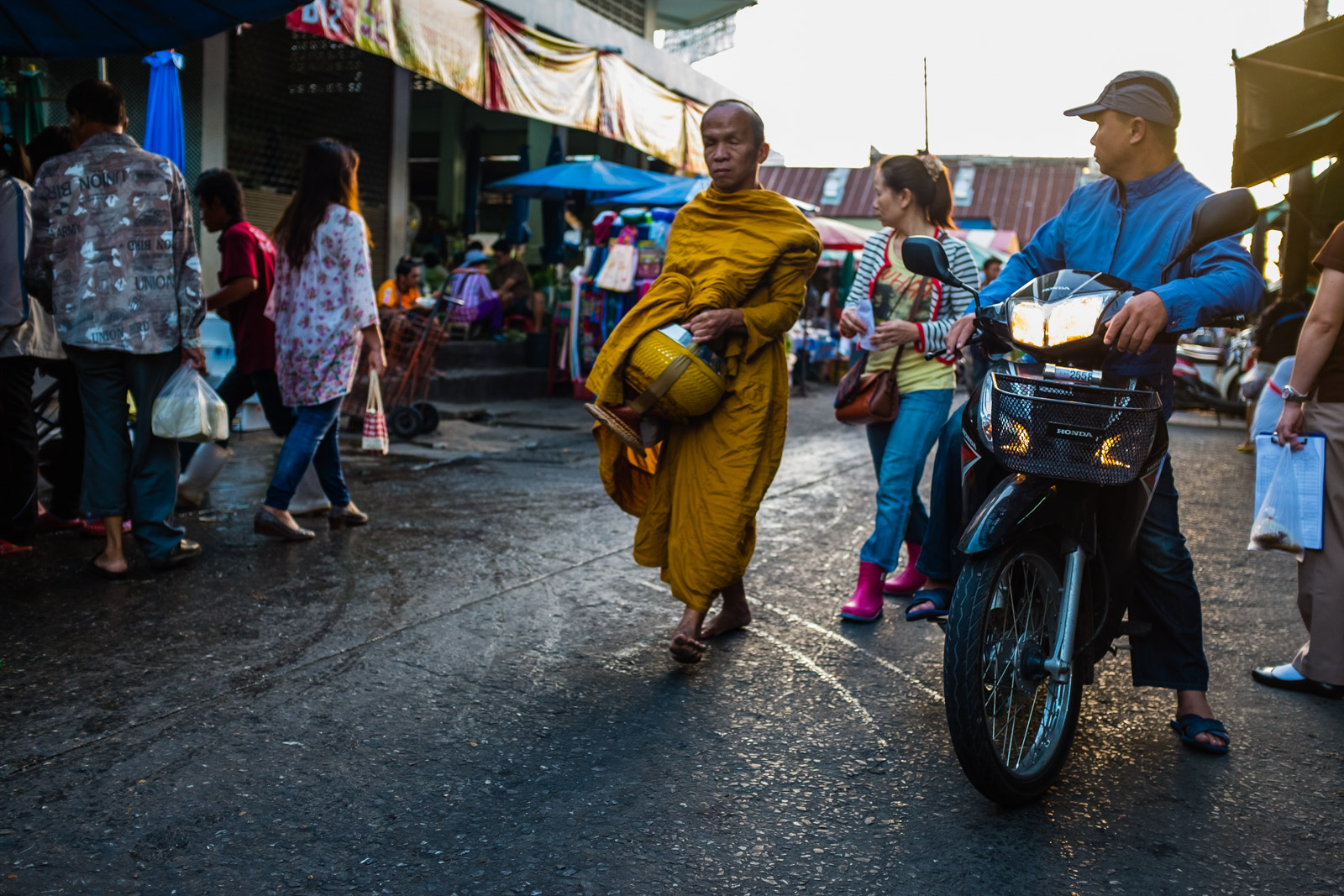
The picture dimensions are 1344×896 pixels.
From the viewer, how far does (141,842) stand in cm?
241

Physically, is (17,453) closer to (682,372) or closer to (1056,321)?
(682,372)

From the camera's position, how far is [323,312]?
534 cm

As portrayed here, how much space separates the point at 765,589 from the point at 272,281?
2.98m

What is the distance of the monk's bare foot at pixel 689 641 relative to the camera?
3.69m

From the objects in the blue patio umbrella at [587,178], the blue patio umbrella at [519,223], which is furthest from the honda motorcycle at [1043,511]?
the blue patio umbrella at [519,223]

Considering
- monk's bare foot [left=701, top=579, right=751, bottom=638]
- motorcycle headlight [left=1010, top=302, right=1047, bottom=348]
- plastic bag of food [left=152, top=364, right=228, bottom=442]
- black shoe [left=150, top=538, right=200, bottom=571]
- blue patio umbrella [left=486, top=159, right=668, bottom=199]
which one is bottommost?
black shoe [left=150, top=538, right=200, bottom=571]

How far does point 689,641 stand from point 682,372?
2.86ft

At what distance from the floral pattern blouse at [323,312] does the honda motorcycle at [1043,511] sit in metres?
3.17

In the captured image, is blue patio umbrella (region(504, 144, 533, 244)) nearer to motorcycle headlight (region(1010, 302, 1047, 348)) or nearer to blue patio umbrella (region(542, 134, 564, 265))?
blue patio umbrella (region(542, 134, 564, 265))

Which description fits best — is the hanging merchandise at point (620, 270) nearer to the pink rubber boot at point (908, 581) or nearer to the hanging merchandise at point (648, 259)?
the hanging merchandise at point (648, 259)

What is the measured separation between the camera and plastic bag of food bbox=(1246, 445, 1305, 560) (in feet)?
12.1

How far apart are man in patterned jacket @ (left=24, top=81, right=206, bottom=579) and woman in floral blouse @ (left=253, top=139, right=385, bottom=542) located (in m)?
0.67

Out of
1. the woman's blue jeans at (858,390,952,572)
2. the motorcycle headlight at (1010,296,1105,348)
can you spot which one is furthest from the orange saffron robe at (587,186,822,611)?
the motorcycle headlight at (1010,296,1105,348)

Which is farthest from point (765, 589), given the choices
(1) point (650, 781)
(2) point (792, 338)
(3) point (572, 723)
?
(2) point (792, 338)
